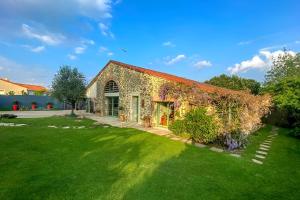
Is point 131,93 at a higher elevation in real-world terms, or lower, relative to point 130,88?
lower

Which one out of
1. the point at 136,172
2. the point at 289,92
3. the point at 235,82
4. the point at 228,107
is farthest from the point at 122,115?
the point at 235,82

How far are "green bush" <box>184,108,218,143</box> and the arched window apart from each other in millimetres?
10649

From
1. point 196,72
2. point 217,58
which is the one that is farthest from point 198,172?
point 196,72

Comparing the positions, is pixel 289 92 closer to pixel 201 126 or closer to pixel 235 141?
pixel 235 141

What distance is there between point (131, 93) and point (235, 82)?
2038 cm

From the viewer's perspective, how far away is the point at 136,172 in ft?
18.3

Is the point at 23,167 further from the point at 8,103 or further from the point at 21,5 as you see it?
the point at 8,103

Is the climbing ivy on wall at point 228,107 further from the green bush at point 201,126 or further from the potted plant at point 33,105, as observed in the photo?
the potted plant at point 33,105

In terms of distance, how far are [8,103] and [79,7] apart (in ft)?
73.8

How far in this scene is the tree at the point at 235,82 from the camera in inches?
1110

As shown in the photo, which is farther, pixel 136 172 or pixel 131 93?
pixel 131 93

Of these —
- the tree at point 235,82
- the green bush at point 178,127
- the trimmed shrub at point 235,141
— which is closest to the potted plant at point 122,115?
the green bush at point 178,127

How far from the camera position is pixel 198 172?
5.78 m

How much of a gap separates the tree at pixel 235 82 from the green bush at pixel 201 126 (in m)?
20.3
